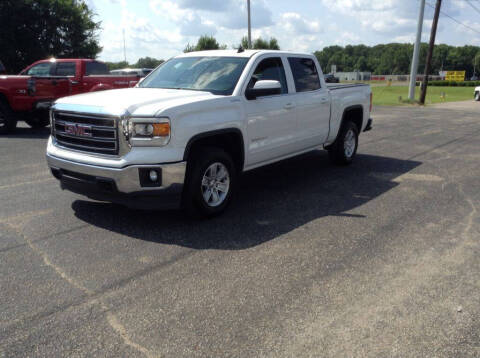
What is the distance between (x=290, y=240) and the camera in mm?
4648

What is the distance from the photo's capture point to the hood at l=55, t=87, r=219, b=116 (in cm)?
460

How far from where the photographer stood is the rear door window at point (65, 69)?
13109 millimetres

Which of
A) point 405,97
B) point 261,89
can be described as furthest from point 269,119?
point 405,97

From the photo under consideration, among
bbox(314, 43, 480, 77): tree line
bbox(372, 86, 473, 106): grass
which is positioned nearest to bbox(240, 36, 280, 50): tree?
bbox(372, 86, 473, 106): grass

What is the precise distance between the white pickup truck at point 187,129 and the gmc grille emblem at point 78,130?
0.4 inches

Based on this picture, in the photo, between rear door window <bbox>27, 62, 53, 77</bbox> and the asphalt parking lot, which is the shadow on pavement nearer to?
the asphalt parking lot

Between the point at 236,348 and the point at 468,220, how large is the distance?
3744 mm

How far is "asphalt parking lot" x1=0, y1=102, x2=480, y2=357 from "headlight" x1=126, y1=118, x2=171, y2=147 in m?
0.99

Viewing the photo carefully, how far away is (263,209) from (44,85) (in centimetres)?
879

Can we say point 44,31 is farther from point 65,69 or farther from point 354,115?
point 354,115

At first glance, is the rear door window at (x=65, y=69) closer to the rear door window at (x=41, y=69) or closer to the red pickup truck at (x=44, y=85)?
the red pickup truck at (x=44, y=85)

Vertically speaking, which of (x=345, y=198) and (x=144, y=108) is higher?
(x=144, y=108)

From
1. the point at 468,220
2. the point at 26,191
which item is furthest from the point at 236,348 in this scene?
the point at 26,191

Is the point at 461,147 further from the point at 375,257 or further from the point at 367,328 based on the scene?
the point at 367,328
